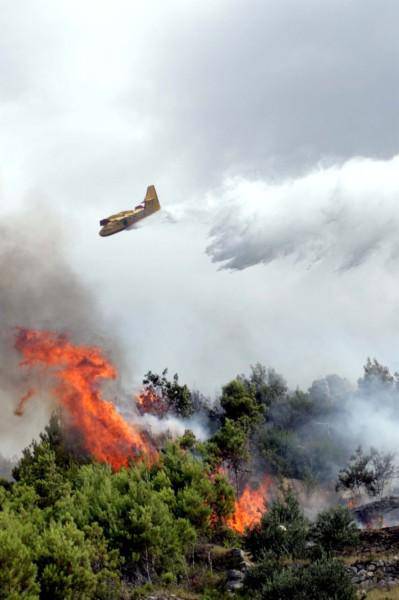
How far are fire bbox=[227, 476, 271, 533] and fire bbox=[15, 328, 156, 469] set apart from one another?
43.1 feet

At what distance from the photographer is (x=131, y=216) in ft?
229

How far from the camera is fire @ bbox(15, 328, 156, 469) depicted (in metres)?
73.1

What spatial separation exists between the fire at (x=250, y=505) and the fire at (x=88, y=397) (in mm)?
13122

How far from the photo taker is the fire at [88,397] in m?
73.1

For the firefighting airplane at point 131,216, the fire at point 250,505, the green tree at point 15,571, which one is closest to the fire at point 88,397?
the fire at point 250,505

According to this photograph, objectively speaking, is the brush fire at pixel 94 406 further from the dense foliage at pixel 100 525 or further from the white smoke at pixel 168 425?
the dense foliage at pixel 100 525

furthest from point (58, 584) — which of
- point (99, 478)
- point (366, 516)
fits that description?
point (366, 516)

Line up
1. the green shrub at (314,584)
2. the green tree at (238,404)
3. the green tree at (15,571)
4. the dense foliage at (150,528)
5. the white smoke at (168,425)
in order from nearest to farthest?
the green shrub at (314,584) → the green tree at (15,571) → the dense foliage at (150,528) → the white smoke at (168,425) → the green tree at (238,404)

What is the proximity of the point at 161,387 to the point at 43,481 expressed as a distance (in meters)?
44.0

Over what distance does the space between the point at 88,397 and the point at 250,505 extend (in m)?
28.5

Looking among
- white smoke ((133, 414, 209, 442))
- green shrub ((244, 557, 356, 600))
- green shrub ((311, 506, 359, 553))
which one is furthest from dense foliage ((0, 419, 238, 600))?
white smoke ((133, 414, 209, 442))

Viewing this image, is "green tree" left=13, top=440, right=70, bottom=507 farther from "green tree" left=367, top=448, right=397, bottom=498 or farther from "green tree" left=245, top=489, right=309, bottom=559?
"green tree" left=367, top=448, right=397, bottom=498

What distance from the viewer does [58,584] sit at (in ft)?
90.1

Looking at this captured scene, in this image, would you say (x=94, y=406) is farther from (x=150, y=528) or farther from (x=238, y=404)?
(x=150, y=528)
